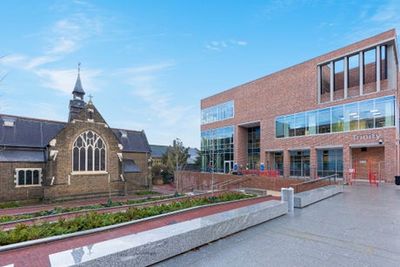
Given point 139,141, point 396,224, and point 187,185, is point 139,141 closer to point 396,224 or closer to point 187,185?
point 187,185

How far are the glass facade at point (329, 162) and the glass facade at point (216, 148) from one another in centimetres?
1472

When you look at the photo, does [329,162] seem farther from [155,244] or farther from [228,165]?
[155,244]

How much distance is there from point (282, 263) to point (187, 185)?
99.4 feet

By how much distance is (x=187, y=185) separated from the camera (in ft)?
116

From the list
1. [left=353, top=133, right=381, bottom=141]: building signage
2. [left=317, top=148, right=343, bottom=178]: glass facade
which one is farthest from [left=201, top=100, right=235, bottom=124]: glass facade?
[left=353, top=133, right=381, bottom=141]: building signage

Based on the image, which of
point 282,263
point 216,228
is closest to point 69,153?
point 216,228

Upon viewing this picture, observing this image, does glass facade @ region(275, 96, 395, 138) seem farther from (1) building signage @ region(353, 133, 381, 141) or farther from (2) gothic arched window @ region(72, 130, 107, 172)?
(2) gothic arched window @ region(72, 130, 107, 172)

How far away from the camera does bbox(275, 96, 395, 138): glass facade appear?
2242cm

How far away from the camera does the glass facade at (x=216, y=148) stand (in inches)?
1591

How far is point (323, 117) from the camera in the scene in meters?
27.4

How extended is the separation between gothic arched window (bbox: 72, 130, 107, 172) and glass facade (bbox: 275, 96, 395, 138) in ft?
69.8

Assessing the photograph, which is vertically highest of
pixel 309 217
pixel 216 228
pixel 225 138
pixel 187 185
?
pixel 225 138

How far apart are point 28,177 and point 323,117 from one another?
1187 inches

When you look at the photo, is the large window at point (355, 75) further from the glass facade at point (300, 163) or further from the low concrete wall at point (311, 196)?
the low concrete wall at point (311, 196)
